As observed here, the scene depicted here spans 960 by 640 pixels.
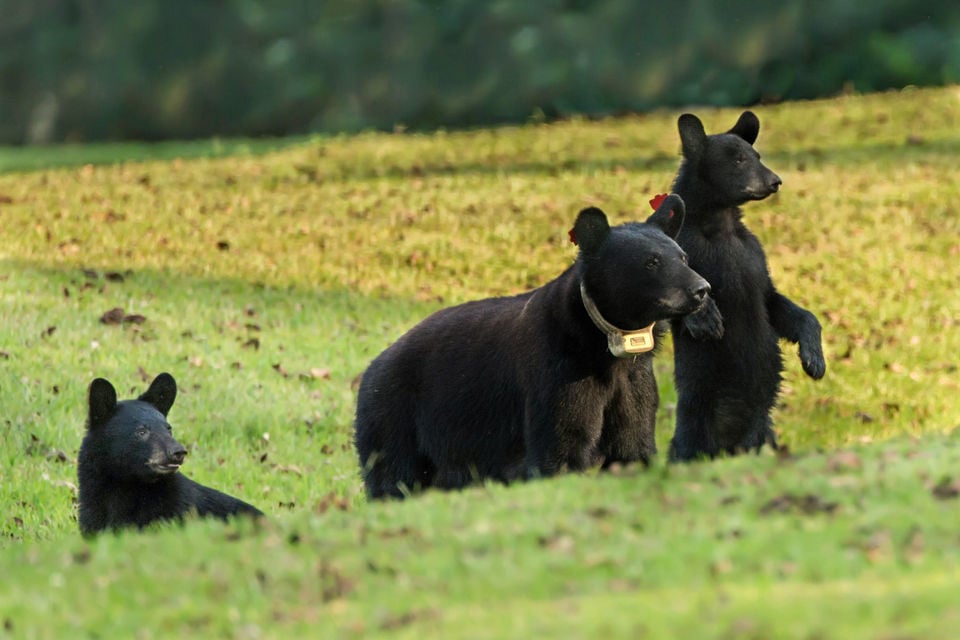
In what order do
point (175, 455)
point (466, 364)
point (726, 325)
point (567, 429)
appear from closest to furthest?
point (567, 429)
point (175, 455)
point (466, 364)
point (726, 325)

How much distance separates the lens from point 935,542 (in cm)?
601

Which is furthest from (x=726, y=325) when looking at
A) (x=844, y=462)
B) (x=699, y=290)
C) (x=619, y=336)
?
(x=844, y=462)

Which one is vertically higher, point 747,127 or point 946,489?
point 747,127

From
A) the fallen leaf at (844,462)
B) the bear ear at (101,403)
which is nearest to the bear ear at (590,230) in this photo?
the fallen leaf at (844,462)

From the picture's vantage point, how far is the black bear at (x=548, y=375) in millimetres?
8000

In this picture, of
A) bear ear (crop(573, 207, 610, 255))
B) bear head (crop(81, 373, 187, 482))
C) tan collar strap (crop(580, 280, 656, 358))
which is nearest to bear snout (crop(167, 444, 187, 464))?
bear head (crop(81, 373, 187, 482))

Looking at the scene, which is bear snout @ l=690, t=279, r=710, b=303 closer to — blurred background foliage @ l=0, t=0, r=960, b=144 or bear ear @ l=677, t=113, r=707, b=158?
bear ear @ l=677, t=113, r=707, b=158

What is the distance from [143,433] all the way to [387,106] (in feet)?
58.2

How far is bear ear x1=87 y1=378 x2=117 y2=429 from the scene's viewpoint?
8.66 metres

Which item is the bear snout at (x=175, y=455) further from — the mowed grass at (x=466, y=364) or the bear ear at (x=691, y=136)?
the bear ear at (x=691, y=136)

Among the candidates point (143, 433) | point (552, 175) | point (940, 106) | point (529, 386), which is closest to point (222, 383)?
point (143, 433)

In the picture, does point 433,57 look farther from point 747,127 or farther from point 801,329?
point 801,329

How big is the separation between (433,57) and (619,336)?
716 inches

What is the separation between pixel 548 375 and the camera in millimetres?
8016
